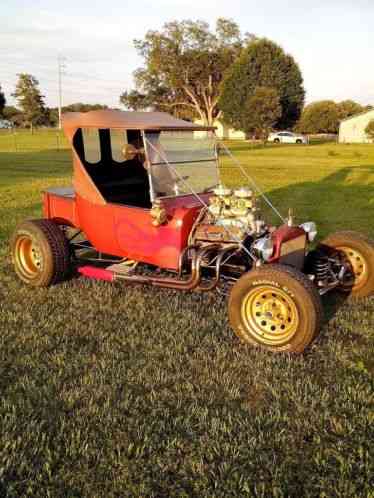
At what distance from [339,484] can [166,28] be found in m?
56.9

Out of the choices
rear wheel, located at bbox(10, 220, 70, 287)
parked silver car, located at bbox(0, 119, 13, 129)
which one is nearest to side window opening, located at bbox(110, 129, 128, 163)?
rear wheel, located at bbox(10, 220, 70, 287)

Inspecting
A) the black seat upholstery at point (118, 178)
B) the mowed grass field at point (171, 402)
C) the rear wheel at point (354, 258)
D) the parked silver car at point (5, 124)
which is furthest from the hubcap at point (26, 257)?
the parked silver car at point (5, 124)

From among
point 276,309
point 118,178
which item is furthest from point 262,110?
point 276,309

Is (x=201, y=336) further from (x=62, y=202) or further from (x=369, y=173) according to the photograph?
(x=369, y=173)

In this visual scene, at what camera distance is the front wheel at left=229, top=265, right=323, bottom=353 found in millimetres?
3875

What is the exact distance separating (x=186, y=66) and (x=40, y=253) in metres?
53.0

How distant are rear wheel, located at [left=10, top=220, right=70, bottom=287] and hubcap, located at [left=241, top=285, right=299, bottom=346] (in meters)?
2.50

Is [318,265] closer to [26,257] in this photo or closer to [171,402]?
[171,402]

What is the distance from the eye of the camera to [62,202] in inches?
235

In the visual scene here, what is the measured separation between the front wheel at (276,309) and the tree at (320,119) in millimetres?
87462

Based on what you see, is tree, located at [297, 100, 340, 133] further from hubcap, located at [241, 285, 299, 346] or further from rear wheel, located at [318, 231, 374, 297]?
hubcap, located at [241, 285, 299, 346]

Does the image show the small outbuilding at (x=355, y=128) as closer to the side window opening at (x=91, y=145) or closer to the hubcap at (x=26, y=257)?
the side window opening at (x=91, y=145)

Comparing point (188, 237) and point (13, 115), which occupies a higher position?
point (13, 115)

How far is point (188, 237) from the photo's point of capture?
489 centimetres
